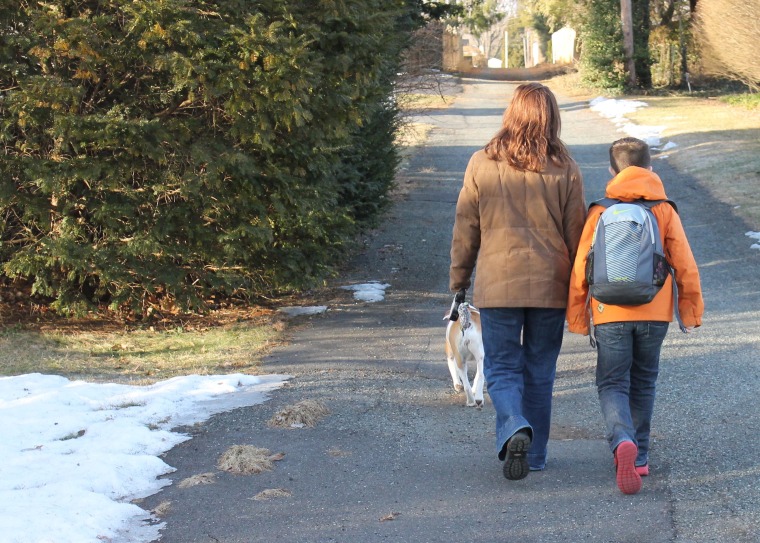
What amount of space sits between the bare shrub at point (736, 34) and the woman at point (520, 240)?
16.4 m

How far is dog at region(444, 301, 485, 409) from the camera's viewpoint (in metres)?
6.59

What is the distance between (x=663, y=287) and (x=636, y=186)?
54cm

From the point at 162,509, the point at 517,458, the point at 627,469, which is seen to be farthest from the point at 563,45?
the point at 162,509

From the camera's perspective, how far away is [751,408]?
6.28m

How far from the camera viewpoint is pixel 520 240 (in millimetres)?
4875

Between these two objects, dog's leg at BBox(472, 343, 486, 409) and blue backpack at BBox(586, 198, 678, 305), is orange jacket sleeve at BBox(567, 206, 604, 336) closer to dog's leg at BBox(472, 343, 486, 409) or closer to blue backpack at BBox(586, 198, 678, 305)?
blue backpack at BBox(586, 198, 678, 305)

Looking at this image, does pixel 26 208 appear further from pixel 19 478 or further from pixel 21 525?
pixel 21 525

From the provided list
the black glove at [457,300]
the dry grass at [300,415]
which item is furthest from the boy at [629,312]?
the dry grass at [300,415]

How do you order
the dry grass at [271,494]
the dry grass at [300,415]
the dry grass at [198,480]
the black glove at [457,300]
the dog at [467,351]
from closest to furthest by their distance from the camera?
the dry grass at [271,494], the dry grass at [198,480], the black glove at [457,300], the dry grass at [300,415], the dog at [467,351]

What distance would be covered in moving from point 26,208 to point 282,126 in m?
2.55

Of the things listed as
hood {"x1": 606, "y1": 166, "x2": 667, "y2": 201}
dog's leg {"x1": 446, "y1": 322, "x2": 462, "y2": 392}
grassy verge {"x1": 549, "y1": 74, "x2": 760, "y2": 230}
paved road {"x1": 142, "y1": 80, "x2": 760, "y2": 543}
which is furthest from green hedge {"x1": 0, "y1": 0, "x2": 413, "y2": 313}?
grassy verge {"x1": 549, "y1": 74, "x2": 760, "y2": 230}

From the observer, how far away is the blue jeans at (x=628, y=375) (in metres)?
4.78

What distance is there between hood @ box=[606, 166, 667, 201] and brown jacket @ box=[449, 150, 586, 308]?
195mm

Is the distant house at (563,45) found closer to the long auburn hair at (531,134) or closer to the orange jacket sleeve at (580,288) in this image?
the long auburn hair at (531,134)
